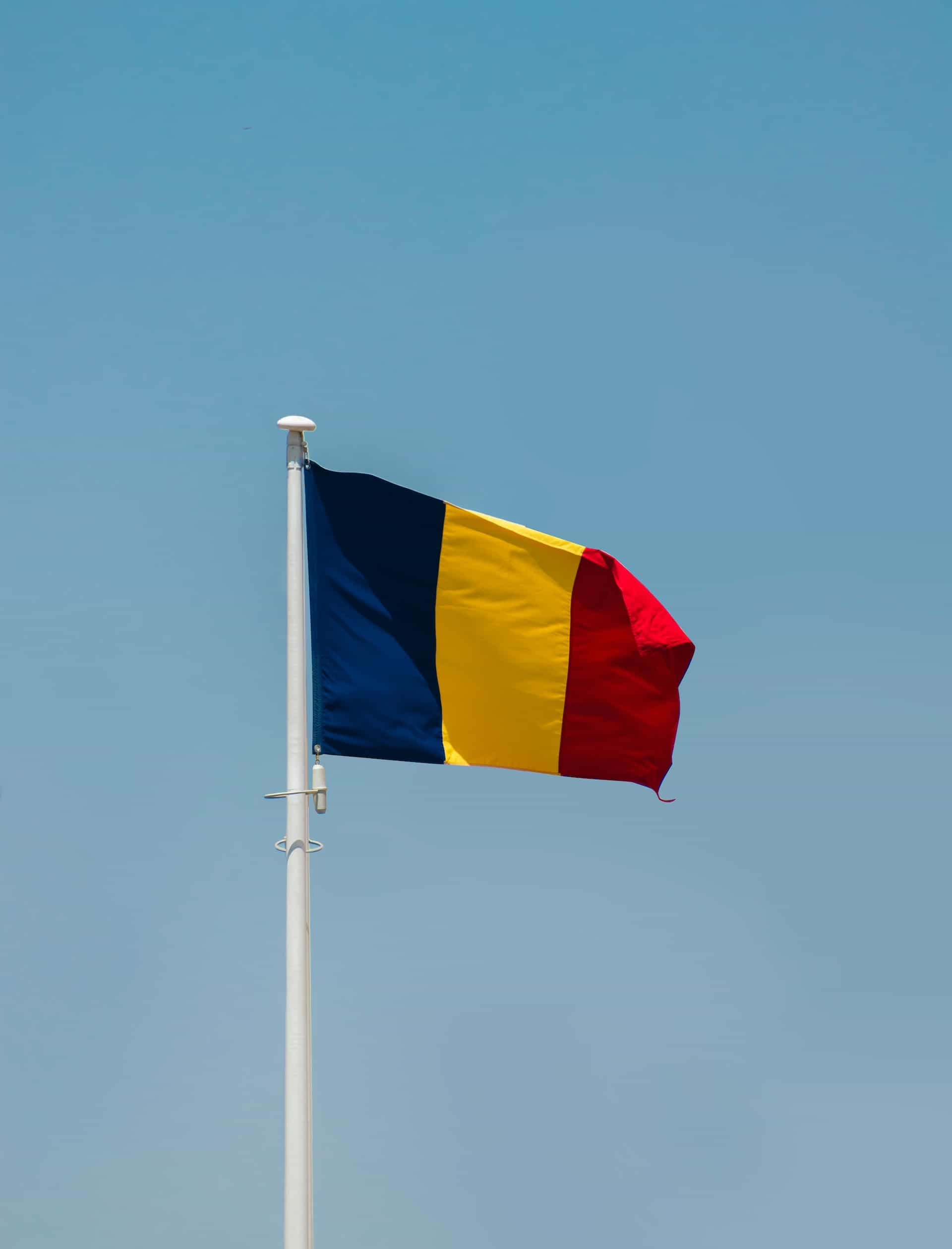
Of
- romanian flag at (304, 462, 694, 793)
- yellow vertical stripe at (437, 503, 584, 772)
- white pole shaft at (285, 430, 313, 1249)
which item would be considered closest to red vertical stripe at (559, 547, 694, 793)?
romanian flag at (304, 462, 694, 793)

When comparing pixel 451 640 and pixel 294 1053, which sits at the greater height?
pixel 451 640

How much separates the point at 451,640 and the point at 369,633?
101 centimetres

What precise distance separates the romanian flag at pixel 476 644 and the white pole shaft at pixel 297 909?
820 mm

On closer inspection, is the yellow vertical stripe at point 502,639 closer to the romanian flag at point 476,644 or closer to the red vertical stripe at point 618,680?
the romanian flag at point 476,644

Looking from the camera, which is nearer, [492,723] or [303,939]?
[303,939]

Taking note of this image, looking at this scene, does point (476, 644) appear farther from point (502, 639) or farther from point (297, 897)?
point (297, 897)

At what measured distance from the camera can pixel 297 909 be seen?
48.6 ft

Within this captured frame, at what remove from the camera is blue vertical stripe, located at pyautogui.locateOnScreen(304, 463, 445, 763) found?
53.9 feet

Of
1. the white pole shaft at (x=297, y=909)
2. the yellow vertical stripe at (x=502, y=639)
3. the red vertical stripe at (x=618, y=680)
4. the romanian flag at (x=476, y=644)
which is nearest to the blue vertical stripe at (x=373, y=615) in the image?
the romanian flag at (x=476, y=644)

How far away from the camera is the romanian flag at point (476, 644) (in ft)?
54.4

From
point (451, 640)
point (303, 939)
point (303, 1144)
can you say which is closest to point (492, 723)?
point (451, 640)

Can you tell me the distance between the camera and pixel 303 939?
48.5ft

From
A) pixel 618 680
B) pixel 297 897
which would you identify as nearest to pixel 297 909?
pixel 297 897

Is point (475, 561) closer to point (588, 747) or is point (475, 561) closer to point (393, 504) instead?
point (393, 504)
